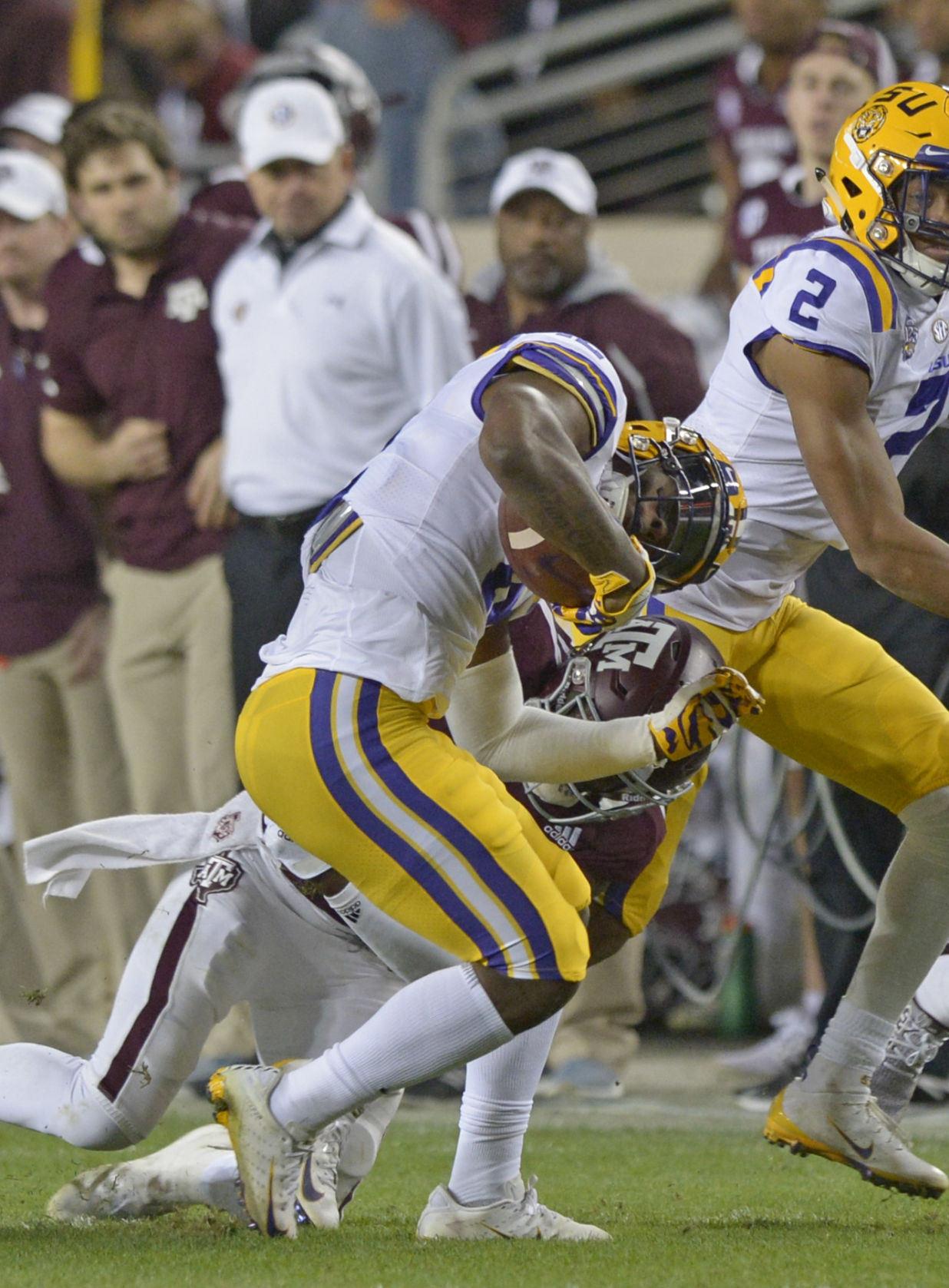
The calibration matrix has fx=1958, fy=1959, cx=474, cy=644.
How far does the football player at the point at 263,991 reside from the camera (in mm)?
3365

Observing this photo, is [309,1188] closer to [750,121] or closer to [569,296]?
[569,296]

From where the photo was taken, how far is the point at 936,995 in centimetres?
379

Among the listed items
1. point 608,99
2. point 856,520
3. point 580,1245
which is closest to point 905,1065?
point 580,1245

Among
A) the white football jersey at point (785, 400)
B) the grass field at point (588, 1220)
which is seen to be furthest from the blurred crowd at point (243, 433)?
the white football jersey at point (785, 400)

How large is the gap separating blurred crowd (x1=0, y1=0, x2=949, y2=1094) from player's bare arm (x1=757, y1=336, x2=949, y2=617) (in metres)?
1.51

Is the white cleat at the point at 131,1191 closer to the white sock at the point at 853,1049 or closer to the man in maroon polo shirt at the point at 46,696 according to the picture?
the white sock at the point at 853,1049

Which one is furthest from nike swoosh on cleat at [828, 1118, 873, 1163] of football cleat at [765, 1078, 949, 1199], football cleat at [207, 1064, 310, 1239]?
football cleat at [207, 1064, 310, 1239]

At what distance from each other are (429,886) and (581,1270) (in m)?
0.62

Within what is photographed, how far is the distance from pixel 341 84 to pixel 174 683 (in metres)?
1.97

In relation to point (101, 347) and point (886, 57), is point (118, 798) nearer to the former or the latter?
point (101, 347)

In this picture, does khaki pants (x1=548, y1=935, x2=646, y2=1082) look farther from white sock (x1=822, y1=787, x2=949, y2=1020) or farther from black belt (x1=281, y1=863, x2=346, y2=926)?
black belt (x1=281, y1=863, x2=346, y2=926)

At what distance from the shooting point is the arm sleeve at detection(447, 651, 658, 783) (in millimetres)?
3318

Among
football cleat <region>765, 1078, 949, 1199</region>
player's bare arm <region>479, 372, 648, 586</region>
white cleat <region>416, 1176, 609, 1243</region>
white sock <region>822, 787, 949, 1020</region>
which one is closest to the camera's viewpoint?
player's bare arm <region>479, 372, 648, 586</region>

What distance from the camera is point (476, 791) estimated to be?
3.09m
